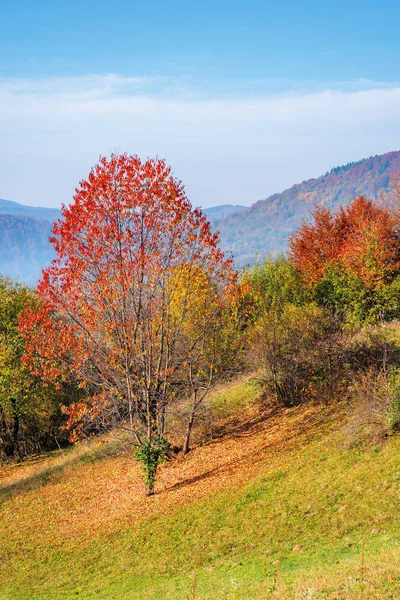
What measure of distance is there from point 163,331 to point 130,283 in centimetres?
317

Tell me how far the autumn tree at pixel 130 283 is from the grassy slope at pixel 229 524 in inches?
129

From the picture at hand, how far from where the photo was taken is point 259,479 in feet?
71.8

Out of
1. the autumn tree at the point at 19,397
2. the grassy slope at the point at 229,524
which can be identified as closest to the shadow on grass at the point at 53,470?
the grassy slope at the point at 229,524

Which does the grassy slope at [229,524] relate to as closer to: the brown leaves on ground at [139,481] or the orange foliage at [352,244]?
the brown leaves on ground at [139,481]

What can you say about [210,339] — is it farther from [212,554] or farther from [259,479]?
[212,554]

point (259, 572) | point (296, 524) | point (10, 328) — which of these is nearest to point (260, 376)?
point (296, 524)

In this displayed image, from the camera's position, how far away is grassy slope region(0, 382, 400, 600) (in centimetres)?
1338

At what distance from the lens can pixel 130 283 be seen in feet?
71.6

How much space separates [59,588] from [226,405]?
60.0ft

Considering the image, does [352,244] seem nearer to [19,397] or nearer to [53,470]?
[19,397]

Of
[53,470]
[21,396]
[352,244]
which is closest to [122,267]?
[53,470]

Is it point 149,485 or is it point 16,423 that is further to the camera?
point 16,423

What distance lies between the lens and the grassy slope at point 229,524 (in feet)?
43.9

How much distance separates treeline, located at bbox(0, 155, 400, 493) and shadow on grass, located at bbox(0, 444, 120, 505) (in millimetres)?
4985
